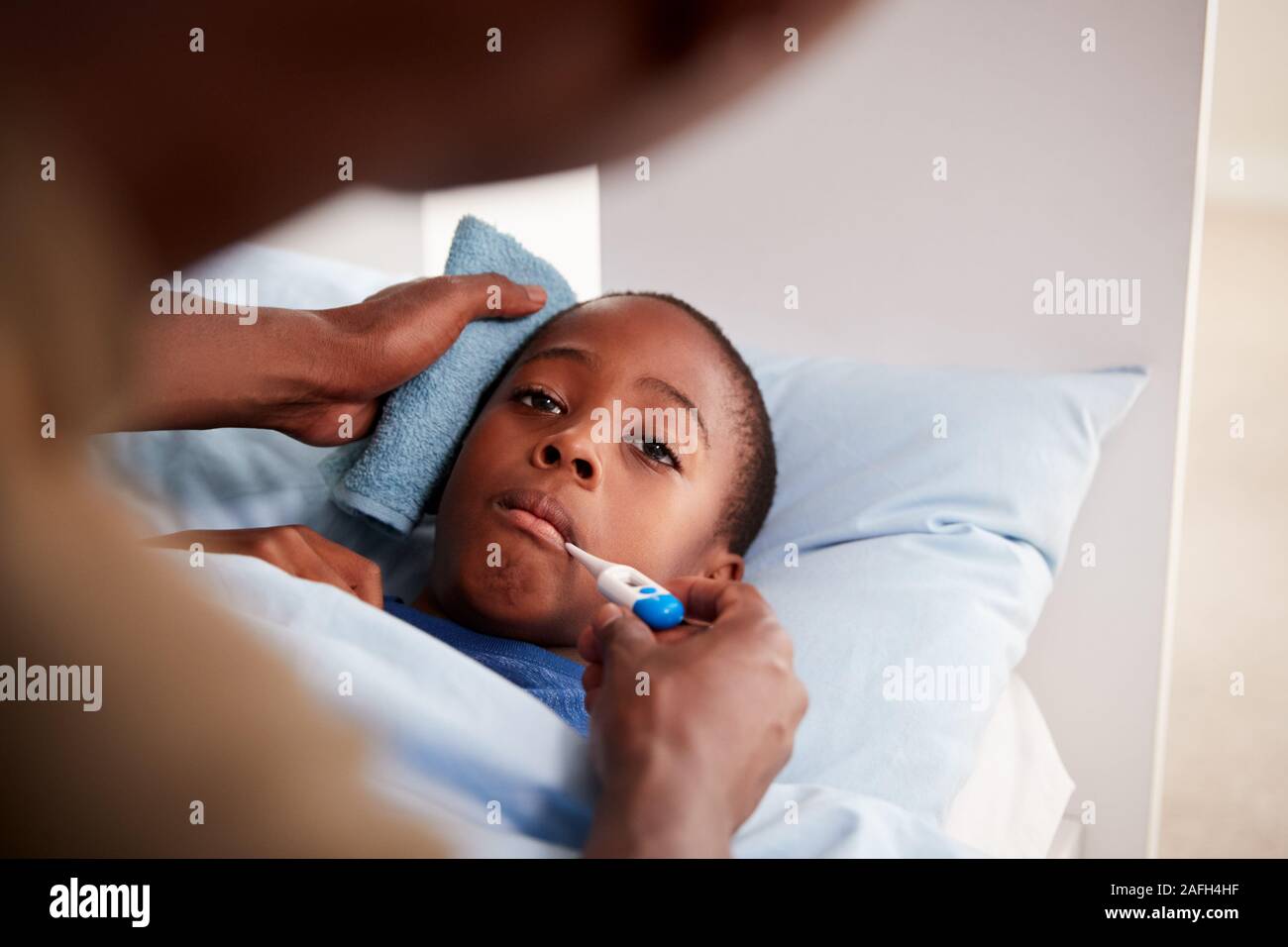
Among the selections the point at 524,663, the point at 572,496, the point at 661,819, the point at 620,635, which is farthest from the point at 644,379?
the point at 661,819

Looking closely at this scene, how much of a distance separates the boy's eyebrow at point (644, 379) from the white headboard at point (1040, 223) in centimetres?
41

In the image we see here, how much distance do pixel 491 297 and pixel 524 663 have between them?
38 cm

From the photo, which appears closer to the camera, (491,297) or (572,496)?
(572,496)

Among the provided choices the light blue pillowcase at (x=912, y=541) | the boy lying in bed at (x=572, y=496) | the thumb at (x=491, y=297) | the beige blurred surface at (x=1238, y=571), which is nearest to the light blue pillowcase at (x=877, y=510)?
the light blue pillowcase at (x=912, y=541)

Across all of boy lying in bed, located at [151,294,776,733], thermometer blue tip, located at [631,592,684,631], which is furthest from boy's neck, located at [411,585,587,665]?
thermometer blue tip, located at [631,592,684,631]

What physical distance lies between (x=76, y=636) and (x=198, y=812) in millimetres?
93

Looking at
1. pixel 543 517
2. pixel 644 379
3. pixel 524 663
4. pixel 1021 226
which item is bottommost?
pixel 524 663

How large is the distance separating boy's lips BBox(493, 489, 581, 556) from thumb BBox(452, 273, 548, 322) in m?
0.24

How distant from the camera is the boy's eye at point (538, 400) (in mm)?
920

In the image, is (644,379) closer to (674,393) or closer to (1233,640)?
(674,393)

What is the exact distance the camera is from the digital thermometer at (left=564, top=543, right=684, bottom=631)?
24.0 inches

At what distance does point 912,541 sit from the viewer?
97cm
